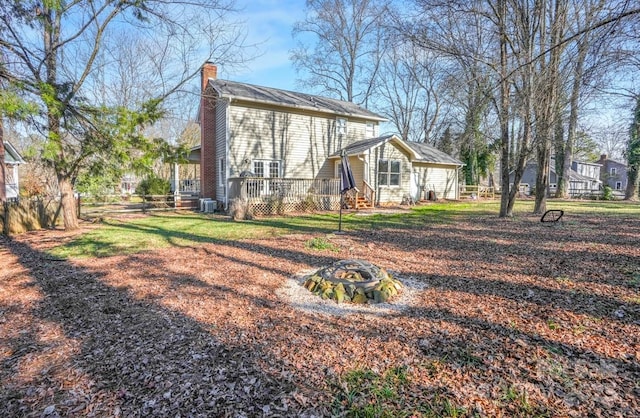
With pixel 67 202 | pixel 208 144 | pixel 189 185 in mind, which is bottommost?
pixel 67 202

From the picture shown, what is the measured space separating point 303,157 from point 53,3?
12927 millimetres

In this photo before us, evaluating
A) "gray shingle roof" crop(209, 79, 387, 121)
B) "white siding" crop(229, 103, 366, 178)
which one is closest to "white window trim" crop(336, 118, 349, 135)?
"white siding" crop(229, 103, 366, 178)

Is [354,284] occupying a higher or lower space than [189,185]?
lower

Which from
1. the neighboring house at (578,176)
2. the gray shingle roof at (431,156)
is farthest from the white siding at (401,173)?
the neighboring house at (578,176)

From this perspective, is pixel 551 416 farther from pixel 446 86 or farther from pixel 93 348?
pixel 446 86

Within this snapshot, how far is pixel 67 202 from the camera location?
10.8m

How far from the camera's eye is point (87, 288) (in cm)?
533

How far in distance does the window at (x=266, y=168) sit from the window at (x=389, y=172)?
5.83 m

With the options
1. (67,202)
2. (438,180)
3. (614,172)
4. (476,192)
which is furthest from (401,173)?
(614,172)

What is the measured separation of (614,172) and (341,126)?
186 ft

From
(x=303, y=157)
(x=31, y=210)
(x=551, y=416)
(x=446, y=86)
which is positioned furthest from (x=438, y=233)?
(x=31, y=210)

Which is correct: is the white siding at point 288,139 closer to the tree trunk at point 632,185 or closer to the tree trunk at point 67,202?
the tree trunk at point 67,202

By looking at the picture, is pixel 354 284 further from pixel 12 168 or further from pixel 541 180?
pixel 12 168

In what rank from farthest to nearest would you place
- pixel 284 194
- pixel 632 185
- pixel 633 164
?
pixel 632 185
pixel 633 164
pixel 284 194
